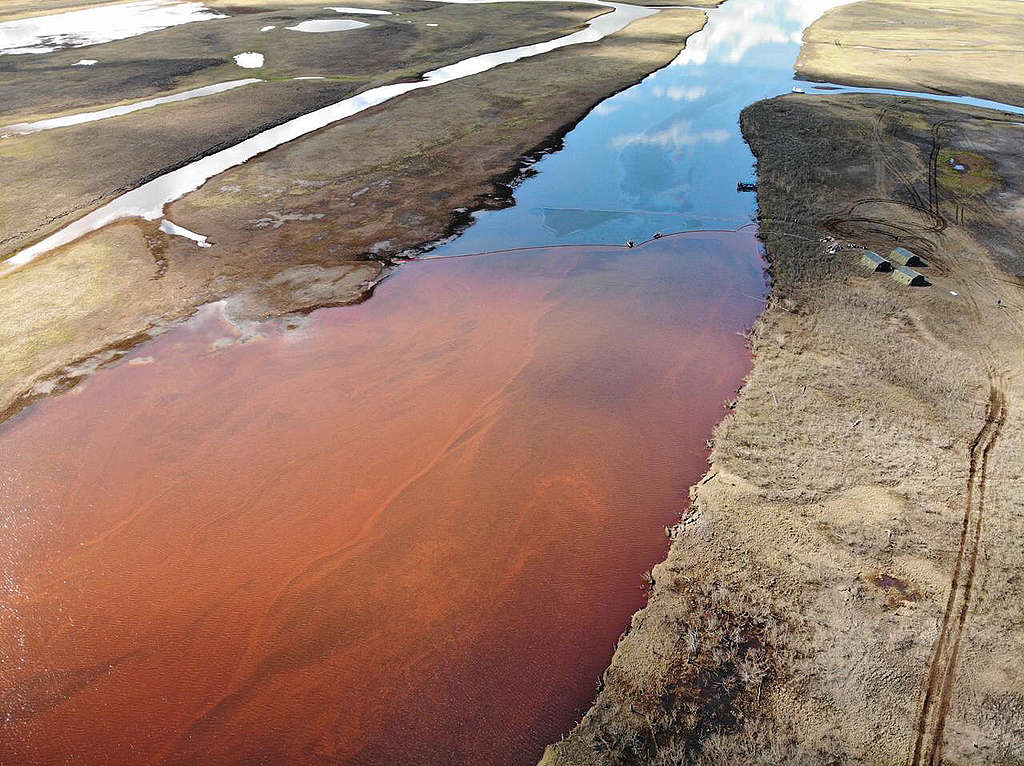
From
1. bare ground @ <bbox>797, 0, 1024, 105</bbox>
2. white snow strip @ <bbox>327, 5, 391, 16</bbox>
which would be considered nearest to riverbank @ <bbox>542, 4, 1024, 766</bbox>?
bare ground @ <bbox>797, 0, 1024, 105</bbox>

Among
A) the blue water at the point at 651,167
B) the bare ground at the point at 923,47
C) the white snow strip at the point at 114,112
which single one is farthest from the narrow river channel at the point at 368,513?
the bare ground at the point at 923,47

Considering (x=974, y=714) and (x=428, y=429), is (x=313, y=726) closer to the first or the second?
(x=428, y=429)

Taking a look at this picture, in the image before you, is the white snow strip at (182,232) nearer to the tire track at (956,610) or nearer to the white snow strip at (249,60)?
the tire track at (956,610)

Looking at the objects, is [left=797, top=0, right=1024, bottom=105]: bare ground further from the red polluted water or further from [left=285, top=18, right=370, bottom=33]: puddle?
[left=285, top=18, right=370, bottom=33]: puddle

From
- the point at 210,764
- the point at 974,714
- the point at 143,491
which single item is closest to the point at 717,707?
the point at 974,714

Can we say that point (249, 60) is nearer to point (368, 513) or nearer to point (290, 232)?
point (290, 232)
